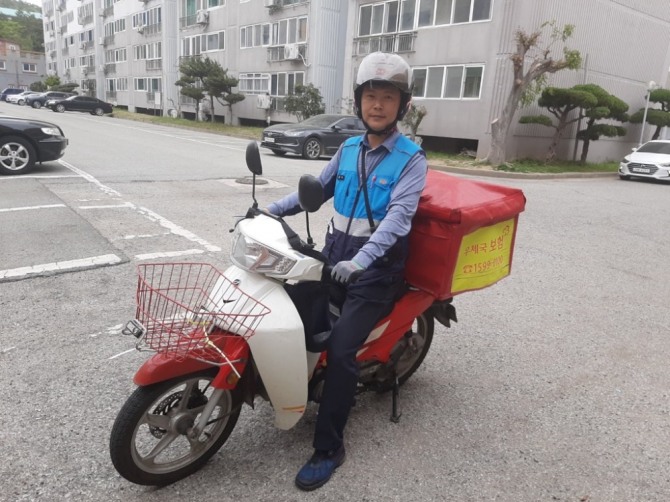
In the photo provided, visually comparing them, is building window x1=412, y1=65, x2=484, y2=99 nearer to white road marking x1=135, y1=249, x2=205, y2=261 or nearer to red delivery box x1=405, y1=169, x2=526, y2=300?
white road marking x1=135, y1=249, x2=205, y2=261

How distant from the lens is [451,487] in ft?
8.14

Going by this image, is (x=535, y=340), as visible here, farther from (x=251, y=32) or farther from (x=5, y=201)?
(x=251, y=32)

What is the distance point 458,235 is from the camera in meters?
2.50

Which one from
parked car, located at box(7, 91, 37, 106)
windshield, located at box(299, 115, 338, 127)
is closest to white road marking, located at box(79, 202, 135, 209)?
windshield, located at box(299, 115, 338, 127)

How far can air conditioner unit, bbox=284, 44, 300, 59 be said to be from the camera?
29.4m

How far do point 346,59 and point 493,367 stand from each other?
24841 millimetres

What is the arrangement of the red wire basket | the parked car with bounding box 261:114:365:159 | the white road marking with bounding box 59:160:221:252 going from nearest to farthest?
1. the red wire basket
2. the white road marking with bounding box 59:160:221:252
3. the parked car with bounding box 261:114:365:159

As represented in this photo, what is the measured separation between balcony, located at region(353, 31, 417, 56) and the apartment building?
0.05 m

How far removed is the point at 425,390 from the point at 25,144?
9625mm

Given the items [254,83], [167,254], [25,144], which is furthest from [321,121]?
[254,83]

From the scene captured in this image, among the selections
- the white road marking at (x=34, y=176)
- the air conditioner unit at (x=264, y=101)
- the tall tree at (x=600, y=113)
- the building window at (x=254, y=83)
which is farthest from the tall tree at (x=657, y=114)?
the white road marking at (x=34, y=176)

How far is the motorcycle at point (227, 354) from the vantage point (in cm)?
214

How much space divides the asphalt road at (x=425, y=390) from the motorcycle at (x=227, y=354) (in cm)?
23

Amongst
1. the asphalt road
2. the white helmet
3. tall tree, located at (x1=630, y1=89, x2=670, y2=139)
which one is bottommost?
the asphalt road
